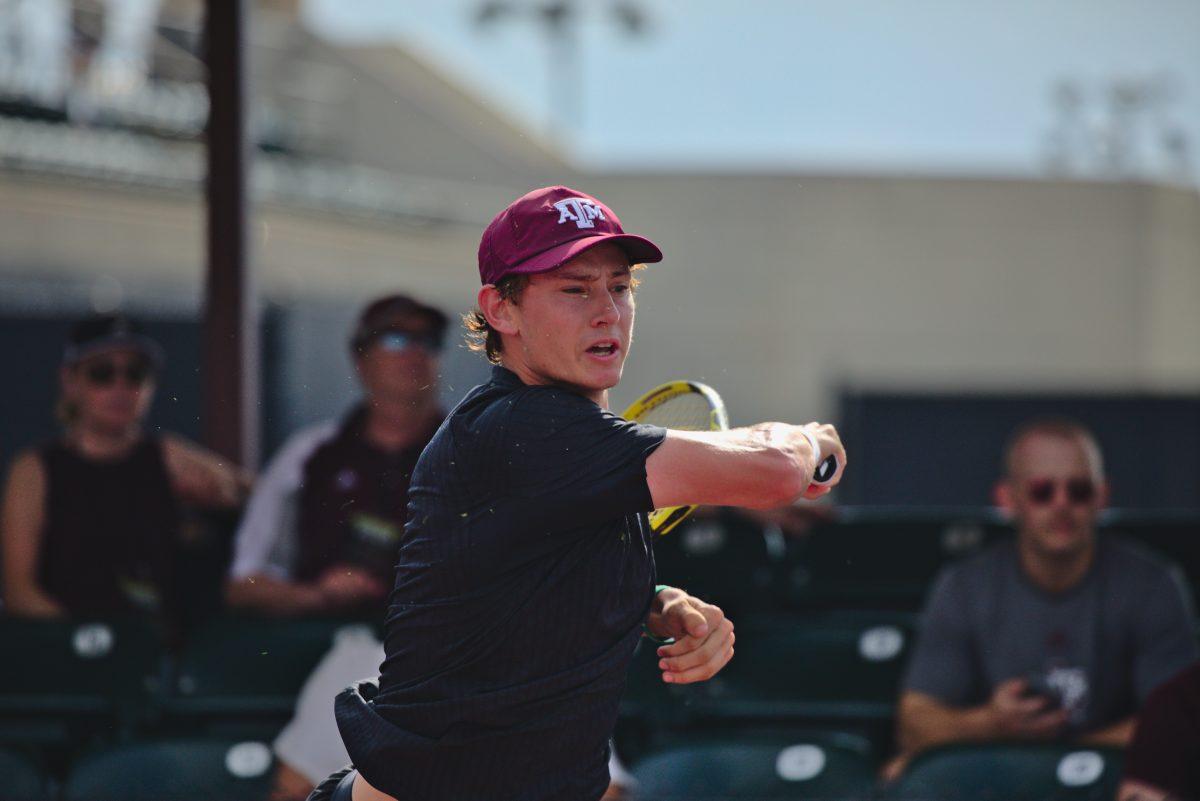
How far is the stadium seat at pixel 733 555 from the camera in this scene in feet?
19.2

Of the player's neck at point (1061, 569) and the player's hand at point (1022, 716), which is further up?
the player's neck at point (1061, 569)

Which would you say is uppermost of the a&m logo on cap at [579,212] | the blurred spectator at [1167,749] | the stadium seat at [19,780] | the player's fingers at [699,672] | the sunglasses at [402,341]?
the a&m logo on cap at [579,212]

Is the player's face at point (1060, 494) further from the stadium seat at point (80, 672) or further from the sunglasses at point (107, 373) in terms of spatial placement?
the sunglasses at point (107, 373)

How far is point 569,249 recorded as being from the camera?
239 centimetres

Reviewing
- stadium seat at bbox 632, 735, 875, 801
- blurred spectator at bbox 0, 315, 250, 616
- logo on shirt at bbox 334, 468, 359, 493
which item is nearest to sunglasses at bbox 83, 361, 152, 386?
blurred spectator at bbox 0, 315, 250, 616

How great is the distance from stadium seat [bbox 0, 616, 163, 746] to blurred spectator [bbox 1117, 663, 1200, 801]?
9.76 ft

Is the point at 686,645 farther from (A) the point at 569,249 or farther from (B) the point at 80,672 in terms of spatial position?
(B) the point at 80,672

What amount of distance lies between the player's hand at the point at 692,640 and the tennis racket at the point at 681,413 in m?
0.16

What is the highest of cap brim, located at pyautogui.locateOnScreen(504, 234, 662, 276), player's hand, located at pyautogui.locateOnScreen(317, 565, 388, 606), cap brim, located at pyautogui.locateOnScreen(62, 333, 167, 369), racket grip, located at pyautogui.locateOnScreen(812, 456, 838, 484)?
cap brim, located at pyautogui.locateOnScreen(504, 234, 662, 276)

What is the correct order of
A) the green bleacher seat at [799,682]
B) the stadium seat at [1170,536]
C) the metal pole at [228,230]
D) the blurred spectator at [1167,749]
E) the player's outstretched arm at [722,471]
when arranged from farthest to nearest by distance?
the stadium seat at [1170,536] < the metal pole at [228,230] < the green bleacher seat at [799,682] < the blurred spectator at [1167,749] < the player's outstretched arm at [722,471]

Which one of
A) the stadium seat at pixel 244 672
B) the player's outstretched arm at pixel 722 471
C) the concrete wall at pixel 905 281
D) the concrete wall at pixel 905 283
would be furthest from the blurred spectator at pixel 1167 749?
the concrete wall at pixel 905 283

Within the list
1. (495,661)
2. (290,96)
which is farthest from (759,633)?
(290,96)

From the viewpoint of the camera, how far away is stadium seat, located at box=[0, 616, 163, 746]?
195 inches

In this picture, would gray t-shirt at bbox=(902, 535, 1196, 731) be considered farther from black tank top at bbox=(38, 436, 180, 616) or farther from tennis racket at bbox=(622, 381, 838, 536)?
black tank top at bbox=(38, 436, 180, 616)
